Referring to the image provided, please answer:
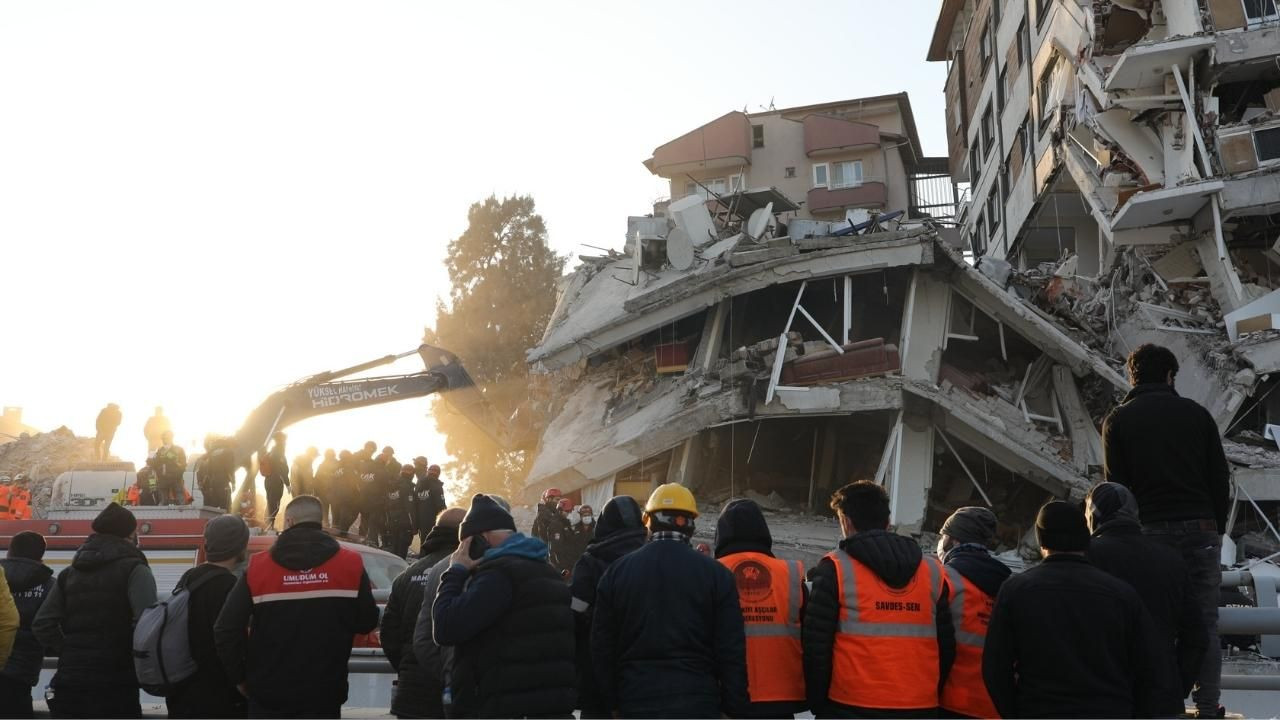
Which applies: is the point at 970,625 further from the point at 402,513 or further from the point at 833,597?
the point at 402,513

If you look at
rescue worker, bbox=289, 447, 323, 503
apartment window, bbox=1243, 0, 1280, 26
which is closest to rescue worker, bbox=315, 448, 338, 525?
rescue worker, bbox=289, 447, 323, 503

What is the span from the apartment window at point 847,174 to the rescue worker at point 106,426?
3100cm

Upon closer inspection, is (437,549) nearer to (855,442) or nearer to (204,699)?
(204,699)

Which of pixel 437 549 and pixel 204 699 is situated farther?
pixel 437 549

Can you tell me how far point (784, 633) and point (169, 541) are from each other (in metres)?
10.4

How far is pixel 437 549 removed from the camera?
6160mm

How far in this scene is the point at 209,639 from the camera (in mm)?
5746

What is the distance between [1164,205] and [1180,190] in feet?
1.89

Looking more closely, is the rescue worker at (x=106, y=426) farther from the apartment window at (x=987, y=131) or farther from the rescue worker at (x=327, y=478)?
the apartment window at (x=987, y=131)

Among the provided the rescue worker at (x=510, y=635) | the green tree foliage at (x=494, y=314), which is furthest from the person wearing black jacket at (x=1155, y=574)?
the green tree foliage at (x=494, y=314)

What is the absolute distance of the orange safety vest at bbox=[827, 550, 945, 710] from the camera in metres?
4.85

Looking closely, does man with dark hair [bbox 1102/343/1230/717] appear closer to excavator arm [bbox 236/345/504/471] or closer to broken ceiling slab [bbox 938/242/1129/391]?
excavator arm [bbox 236/345/504/471]

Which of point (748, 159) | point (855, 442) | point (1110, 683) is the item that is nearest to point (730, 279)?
point (855, 442)

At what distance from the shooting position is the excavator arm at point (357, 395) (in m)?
17.9
